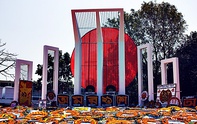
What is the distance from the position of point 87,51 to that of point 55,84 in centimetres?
541

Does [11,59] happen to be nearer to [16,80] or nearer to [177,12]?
[16,80]

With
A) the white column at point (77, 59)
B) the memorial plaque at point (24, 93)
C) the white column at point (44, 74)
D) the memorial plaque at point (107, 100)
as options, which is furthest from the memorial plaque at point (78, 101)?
the white column at point (44, 74)

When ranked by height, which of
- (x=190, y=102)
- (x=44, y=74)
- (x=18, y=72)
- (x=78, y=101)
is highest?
(x=18, y=72)

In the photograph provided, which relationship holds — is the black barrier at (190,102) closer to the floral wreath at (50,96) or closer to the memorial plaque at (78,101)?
the memorial plaque at (78,101)

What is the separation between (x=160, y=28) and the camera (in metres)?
22.4

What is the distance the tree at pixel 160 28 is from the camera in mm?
22188

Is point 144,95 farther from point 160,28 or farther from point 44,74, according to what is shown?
point 160,28

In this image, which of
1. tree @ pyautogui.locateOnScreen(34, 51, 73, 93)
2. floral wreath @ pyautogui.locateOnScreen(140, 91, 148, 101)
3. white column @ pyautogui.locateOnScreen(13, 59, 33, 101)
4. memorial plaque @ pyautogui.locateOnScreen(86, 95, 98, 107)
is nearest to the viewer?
memorial plaque @ pyautogui.locateOnScreen(86, 95, 98, 107)

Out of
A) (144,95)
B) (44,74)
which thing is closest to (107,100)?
(144,95)

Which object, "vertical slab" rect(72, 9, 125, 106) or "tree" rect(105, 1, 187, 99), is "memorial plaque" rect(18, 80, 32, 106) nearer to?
"vertical slab" rect(72, 9, 125, 106)

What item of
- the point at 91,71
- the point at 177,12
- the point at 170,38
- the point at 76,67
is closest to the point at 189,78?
the point at 170,38

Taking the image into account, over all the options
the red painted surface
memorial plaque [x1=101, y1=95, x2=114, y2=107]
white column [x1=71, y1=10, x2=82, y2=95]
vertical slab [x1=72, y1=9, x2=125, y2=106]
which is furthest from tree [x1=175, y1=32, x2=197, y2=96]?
memorial plaque [x1=101, y1=95, x2=114, y2=107]

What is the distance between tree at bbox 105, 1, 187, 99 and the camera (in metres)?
22.2

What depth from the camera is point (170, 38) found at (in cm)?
2236
